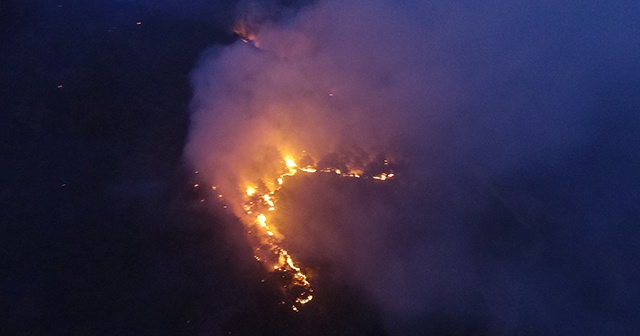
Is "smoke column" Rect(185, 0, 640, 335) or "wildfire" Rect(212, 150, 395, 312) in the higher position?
"smoke column" Rect(185, 0, 640, 335)

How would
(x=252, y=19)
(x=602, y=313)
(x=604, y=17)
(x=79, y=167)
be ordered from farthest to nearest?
(x=604, y=17) → (x=252, y=19) → (x=79, y=167) → (x=602, y=313)

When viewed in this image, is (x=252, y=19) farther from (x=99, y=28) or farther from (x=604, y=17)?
(x=604, y=17)

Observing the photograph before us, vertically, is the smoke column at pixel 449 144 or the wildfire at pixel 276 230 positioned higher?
the smoke column at pixel 449 144

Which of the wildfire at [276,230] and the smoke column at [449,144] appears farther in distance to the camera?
the smoke column at [449,144]

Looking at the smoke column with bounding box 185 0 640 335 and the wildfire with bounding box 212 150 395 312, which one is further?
the smoke column with bounding box 185 0 640 335

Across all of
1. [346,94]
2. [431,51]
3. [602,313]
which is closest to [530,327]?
[602,313]
